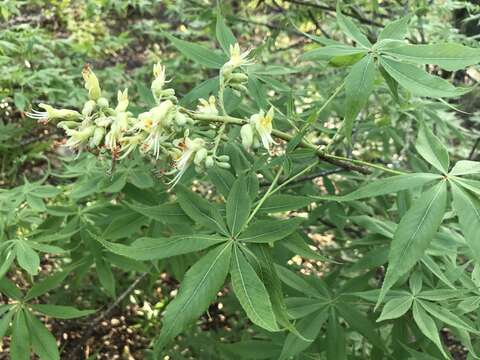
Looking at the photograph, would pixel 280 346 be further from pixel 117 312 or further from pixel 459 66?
pixel 117 312

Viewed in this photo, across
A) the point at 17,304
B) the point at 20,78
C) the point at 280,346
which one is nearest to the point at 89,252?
the point at 17,304

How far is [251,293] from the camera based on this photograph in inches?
51.3

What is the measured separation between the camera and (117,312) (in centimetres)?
396

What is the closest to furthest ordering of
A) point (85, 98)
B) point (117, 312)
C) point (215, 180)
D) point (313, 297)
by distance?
point (215, 180) → point (313, 297) → point (85, 98) → point (117, 312)

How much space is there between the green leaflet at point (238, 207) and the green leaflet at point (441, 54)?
22.0 inches

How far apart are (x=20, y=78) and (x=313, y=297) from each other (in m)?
2.38

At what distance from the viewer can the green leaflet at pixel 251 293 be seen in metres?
1.22

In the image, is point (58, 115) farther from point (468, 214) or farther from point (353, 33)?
point (468, 214)

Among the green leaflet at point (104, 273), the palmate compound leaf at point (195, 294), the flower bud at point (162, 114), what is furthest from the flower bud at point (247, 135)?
the green leaflet at point (104, 273)

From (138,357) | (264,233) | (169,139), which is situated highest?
(169,139)

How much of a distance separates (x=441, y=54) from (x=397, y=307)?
2.43 ft

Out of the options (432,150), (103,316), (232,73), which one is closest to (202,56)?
(232,73)

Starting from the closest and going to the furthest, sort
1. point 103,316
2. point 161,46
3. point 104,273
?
point 104,273
point 103,316
point 161,46

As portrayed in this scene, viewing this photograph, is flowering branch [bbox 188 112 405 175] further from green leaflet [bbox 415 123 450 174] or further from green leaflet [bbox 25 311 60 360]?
green leaflet [bbox 25 311 60 360]
